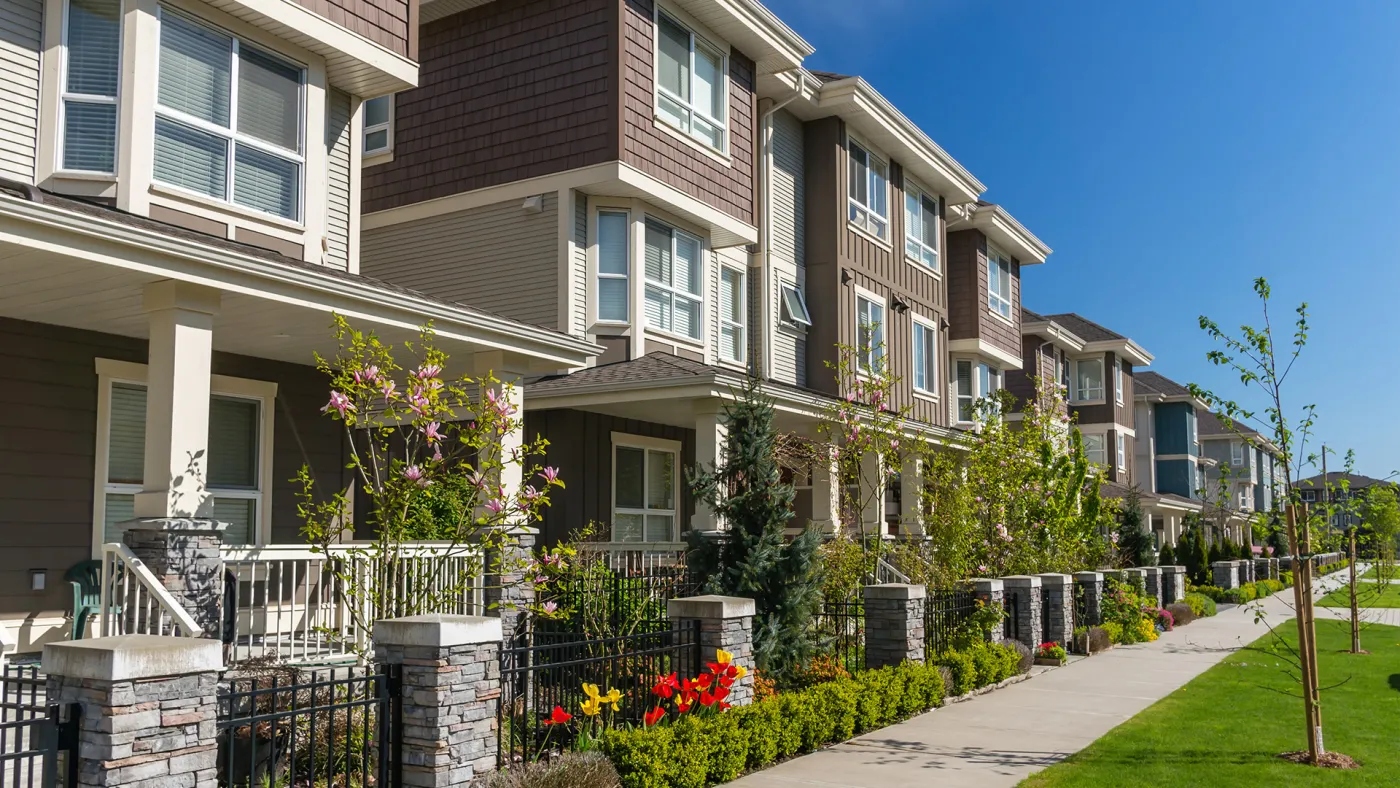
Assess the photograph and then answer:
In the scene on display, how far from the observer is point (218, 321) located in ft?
35.1

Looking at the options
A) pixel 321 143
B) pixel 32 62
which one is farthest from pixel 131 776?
pixel 321 143

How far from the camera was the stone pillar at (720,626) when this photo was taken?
10.0m

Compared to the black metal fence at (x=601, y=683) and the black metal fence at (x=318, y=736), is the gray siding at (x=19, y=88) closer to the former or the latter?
the black metal fence at (x=318, y=736)

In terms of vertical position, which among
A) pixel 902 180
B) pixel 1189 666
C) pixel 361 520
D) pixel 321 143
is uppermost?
pixel 902 180

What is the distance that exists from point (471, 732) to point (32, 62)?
7.30 metres

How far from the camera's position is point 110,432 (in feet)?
36.7

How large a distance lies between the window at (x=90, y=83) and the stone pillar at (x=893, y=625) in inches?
349

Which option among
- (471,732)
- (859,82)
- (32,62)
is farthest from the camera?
(859,82)

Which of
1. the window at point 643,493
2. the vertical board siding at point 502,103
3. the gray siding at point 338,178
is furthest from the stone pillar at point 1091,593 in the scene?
the gray siding at point 338,178

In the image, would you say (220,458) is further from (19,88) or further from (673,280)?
(673,280)

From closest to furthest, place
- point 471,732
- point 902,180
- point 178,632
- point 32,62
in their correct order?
point 471,732 → point 178,632 → point 32,62 → point 902,180

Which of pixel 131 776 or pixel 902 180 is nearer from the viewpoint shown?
pixel 131 776

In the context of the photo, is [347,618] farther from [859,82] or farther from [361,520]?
[859,82]

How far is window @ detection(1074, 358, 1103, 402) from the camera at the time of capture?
46.3 m
